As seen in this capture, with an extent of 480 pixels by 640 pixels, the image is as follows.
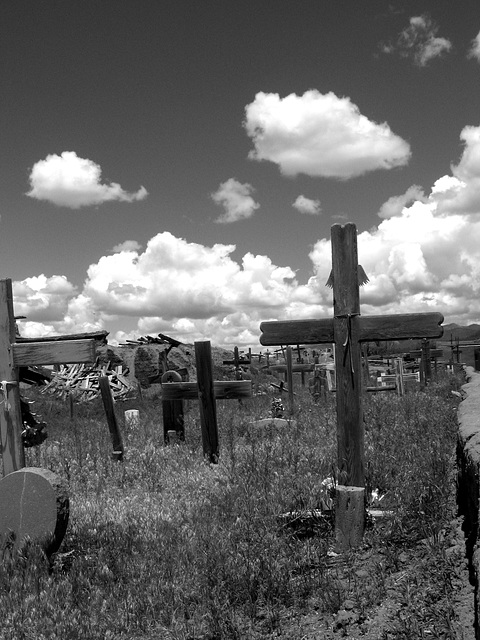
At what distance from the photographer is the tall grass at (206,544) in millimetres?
4230

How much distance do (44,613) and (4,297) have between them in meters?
3.56

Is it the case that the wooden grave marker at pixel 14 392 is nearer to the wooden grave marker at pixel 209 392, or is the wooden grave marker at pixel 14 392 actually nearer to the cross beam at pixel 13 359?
the cross beam at pixel 13 359

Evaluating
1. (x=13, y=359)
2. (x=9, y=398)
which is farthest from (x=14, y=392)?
(x=13, y=359)

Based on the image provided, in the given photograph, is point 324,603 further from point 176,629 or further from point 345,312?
point 345,312

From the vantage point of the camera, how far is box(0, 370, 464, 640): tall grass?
167 inches

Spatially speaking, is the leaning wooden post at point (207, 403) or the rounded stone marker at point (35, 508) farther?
the leaning wooden post at point (207, 403)

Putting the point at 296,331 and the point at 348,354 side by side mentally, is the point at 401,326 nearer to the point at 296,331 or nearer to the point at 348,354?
the point at 348,354

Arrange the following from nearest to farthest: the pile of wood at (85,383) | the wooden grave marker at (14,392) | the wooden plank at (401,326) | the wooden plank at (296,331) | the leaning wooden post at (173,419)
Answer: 1. the wooden grave marker at (14,392)
2. the wooden plank at (401,326)
3. the wooden plank at (296,331)
4. the leaning wooden post at (173,419)
5. the pile of wood at (85,383)

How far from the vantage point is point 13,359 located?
685cm

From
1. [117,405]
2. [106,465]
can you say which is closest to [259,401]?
[117,405]

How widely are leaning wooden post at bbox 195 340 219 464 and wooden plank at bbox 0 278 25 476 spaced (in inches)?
150

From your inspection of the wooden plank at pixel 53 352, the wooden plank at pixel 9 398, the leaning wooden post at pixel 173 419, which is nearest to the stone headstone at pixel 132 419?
the leaning wooden post at pixel 173 419

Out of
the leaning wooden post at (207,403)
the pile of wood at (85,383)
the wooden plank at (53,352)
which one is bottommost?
the pile of wood at (85,383)

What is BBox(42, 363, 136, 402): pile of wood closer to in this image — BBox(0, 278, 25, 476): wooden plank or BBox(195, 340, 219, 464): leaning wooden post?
BBox(195, 340, 219, 464): leaning wooden post
